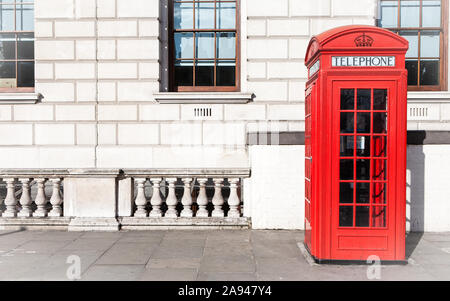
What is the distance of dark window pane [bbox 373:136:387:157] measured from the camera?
4.88m

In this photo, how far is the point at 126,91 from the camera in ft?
29.2

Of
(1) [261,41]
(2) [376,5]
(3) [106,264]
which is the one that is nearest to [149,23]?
(1) [261,41]

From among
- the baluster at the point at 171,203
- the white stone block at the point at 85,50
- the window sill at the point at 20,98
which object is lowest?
the baluster at the point at 171,203

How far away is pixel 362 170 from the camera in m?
4.92

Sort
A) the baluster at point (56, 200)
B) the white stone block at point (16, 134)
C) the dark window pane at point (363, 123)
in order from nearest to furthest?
the dark window pane at point (363, 123) → the baluster at point (56, 200) → the white stone block at point (16, 134)

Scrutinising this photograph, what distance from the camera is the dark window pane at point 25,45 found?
9.41 meters

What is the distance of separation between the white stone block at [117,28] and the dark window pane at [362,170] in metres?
5.95

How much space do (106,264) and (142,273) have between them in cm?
62

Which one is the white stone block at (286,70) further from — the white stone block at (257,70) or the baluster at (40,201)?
the baluster at (40,201)

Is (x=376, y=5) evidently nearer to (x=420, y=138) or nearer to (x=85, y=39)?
(x=420, y=138)

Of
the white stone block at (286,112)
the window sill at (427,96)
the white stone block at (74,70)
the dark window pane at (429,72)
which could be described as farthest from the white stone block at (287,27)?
the white stone block at (74,70)

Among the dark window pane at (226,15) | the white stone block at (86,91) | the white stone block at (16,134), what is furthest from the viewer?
the dark window pane at (226,15)

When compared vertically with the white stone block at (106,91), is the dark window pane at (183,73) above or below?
above
